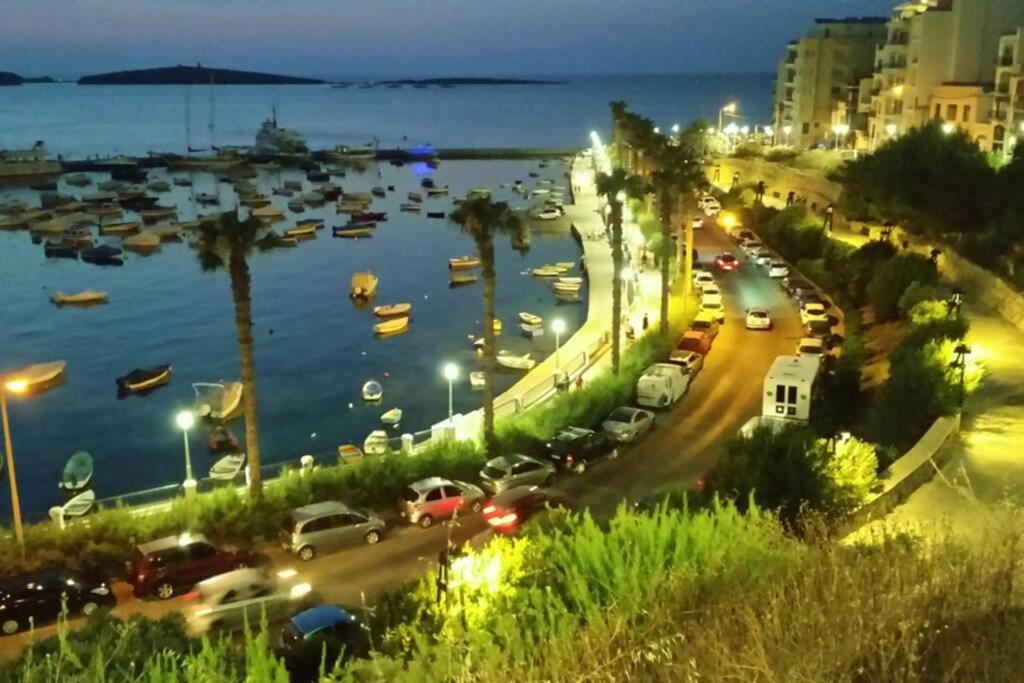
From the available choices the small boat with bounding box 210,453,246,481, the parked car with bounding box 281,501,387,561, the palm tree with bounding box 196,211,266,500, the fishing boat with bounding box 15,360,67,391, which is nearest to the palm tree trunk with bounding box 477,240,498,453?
the parked car with bounding box 281,501,387,561

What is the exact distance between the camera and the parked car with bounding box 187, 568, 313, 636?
16.0m

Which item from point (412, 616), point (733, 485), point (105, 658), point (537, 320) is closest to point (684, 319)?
point (537, 320)

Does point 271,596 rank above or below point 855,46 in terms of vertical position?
below

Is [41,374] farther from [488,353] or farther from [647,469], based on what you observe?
[647,469]

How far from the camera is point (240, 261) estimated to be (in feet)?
69.1

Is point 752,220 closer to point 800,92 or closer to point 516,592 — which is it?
point 800,92

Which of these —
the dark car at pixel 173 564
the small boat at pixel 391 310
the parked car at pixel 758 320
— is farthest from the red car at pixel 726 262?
the dark car at pixel 173 564

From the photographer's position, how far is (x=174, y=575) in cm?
1752

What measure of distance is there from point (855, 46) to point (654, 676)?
299ft

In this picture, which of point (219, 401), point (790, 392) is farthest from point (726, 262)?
point (219, 401)

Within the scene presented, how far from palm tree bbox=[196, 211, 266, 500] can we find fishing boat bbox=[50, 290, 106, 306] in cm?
4041

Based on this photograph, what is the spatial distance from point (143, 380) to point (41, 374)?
4.70 meters

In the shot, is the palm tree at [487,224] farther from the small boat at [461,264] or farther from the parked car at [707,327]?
the small boat at [461,264]

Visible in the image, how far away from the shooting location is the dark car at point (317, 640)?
42.7 ft
